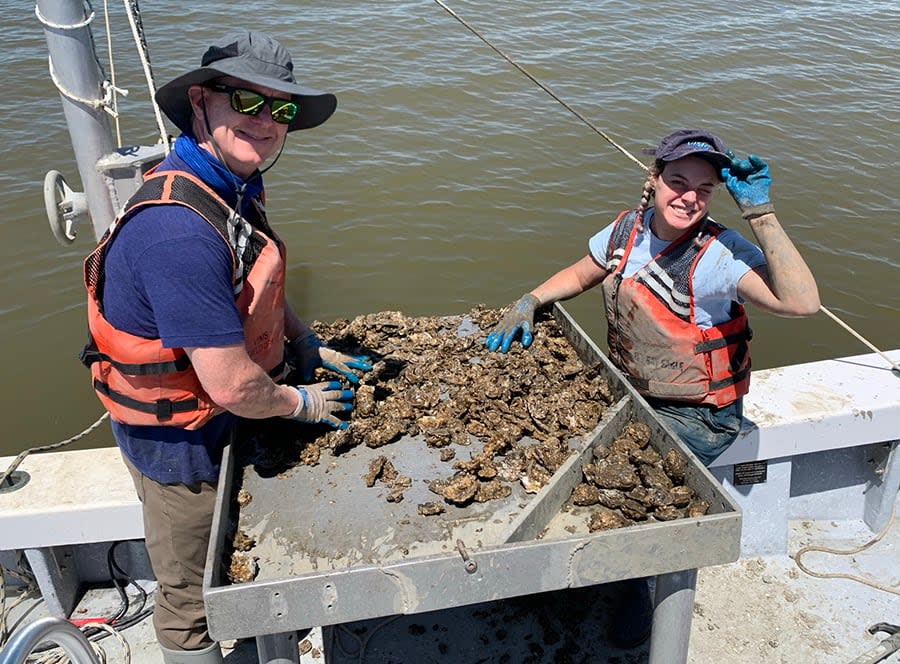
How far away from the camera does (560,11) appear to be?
45.2 ft

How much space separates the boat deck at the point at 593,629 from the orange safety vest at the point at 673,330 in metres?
1.15

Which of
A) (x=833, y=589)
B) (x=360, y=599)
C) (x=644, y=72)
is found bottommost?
(x=833, y=589)

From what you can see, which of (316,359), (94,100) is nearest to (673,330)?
(316,359)

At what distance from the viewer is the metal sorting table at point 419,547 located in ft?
6.79

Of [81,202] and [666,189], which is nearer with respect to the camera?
[666,189]

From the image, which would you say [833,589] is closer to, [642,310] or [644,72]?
[642,310]

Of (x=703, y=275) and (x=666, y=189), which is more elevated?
(x=666, y=189)

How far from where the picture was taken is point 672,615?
8.29ft

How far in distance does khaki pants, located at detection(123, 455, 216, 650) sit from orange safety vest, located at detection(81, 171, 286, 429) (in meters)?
0.30

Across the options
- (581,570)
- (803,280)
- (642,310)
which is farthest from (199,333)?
(803,280)

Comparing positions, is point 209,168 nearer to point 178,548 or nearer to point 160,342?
point 160,342

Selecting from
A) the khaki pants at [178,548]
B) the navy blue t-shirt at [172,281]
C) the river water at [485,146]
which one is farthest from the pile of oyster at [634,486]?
the river water at [485,146]

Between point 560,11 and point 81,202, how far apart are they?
39.0ft

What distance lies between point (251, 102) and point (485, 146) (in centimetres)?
761
